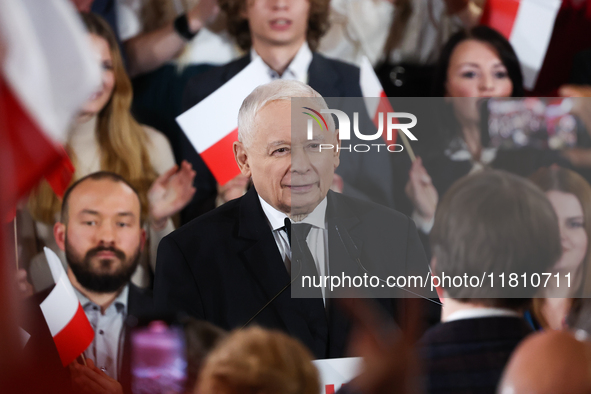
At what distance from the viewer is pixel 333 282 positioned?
1.83 meters

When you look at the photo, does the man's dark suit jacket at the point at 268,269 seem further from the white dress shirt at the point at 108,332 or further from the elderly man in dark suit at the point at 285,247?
the white dress shirt at the point at 108,332

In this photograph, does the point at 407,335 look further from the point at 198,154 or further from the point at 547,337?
the point at 198,154

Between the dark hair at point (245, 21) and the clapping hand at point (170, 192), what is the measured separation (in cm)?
53

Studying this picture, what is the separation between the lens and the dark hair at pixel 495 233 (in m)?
1.57

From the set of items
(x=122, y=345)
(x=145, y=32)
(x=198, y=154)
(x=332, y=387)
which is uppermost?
(x=145, y=32)

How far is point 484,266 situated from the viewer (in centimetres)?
165

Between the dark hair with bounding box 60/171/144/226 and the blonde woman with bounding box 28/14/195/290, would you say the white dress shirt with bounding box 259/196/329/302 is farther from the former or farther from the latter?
the dark hair with bounding box 60/171/144/226

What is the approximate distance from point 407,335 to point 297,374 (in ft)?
0.70

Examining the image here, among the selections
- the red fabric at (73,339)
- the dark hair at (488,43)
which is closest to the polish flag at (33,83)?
the red fabric at (73,339)

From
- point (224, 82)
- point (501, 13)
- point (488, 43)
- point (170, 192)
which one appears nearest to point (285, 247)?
point (170, 192)

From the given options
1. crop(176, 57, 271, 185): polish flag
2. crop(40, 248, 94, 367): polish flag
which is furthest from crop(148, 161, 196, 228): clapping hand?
crop(40, 248, 94, 367): polish flag

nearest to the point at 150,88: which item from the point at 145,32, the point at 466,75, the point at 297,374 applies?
the point at 145,32

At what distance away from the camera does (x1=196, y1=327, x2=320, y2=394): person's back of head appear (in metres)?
1.05

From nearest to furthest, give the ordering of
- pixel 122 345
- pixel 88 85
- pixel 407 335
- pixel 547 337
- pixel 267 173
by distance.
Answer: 1. pixel 407 335
2. pixel 547 337
3. pixel 267 173
4. pixel 88 85
5. pixel 122 345
